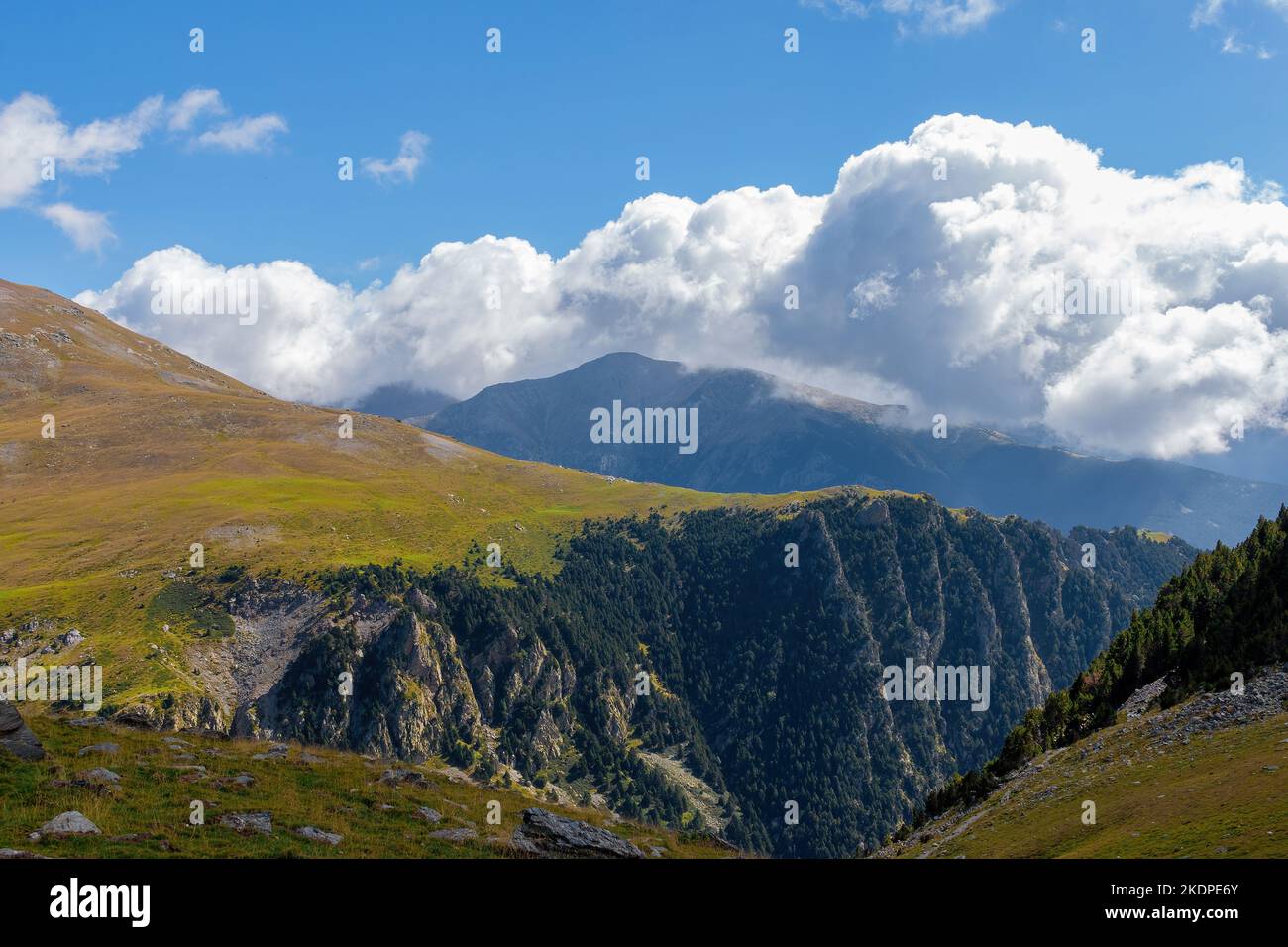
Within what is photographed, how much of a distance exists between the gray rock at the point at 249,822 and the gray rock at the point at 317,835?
3.40 feet

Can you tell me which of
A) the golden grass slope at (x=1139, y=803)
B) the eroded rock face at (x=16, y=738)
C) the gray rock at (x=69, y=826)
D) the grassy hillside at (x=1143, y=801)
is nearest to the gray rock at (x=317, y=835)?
the gray rock at (x=69, y=826)

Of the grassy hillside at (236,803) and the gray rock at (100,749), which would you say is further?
the gray rock at (100,749)

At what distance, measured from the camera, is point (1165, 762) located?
177 feet

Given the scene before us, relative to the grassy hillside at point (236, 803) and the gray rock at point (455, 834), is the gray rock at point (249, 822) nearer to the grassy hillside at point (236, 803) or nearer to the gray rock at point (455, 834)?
the grassy hillside at point (236, 803)

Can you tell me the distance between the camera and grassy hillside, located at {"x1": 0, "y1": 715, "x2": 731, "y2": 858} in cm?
2817

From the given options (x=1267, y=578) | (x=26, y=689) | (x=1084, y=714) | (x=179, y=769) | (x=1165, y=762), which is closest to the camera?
(x=179, y=769)

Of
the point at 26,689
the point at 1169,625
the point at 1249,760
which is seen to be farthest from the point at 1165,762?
the point at 26,689

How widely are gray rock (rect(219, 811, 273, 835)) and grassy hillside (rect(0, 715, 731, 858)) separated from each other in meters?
0.21

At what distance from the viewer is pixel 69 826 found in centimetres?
2730

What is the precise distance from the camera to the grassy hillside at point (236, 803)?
2817 cm

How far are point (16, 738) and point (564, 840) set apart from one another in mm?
21559
